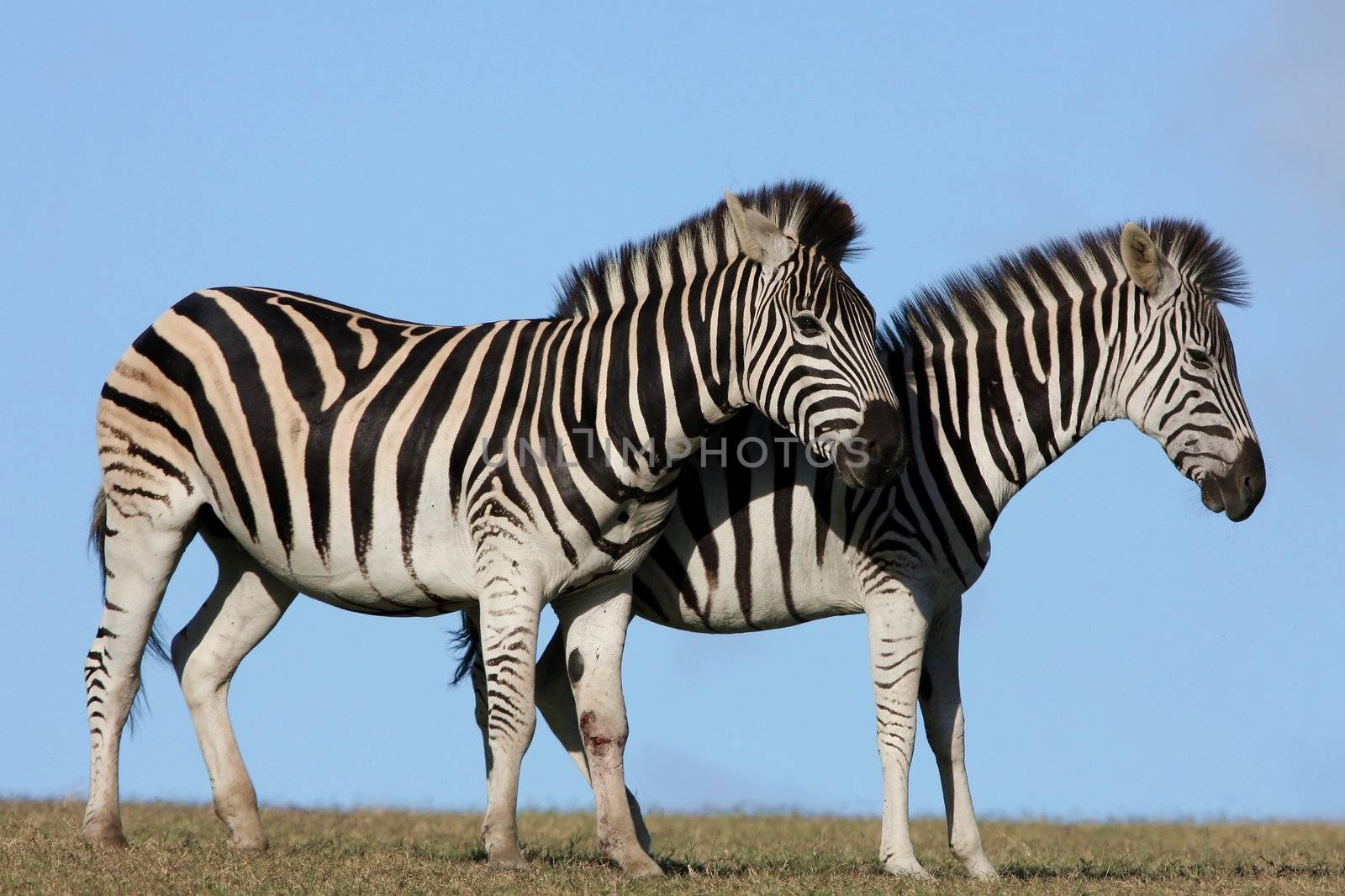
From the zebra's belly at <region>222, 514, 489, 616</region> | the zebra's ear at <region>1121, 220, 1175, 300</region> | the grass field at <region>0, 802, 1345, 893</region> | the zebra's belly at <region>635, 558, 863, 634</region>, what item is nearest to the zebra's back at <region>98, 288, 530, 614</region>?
the zebra's belly at <region>222, 514, 489, 616</region>

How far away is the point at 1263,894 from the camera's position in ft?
29.9

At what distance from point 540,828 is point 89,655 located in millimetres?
4483

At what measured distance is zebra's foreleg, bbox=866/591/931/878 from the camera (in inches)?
386

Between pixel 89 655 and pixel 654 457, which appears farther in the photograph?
pixel 89 655

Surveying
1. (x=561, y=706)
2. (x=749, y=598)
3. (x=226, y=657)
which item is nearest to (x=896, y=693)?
(x=749, y=598)

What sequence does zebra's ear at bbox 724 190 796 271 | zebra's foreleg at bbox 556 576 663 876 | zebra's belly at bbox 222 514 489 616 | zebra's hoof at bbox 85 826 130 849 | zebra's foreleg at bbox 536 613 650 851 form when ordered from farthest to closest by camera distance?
zebra's foreleg at bbox 536 613 650 851, zebra's hoof at bbox 85 826 130 849, zebra's belly at bbox 222 514 489 616, zebra's foreleg at bbox 556 576 663 876, zebra's ear at bbox 724 190 796 271

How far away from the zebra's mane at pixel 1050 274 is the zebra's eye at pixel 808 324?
1.46 m

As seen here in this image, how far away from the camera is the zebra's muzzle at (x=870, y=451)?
9117 millimetres

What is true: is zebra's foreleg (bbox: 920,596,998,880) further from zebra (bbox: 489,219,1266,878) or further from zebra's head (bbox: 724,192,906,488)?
zebra's head (bbox: 724,192,906,488)

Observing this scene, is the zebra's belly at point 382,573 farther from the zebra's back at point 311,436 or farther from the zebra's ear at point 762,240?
the zebra's ear at point 762,240

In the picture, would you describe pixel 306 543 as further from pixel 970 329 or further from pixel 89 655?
pixel 970 329

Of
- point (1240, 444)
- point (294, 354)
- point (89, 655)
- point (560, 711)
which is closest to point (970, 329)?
point (1240, 444)

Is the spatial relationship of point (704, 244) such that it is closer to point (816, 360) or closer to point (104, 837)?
point (816, 360)

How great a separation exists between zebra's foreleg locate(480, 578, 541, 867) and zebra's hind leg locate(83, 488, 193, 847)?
97.8 inches
